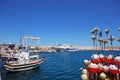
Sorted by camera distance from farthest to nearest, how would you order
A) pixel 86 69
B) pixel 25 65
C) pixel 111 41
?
pixel 25 65 → pixel 111 41 → pixel 86 69

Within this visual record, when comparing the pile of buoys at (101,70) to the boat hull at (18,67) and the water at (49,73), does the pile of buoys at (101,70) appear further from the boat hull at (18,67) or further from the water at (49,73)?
the boat hull at (18,67)

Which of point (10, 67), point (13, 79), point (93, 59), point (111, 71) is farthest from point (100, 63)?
point (10, 67)

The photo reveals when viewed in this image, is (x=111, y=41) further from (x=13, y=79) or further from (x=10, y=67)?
(x=10, y=67)

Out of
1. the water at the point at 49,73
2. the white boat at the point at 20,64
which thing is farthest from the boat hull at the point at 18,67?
the water at the point at 49,73

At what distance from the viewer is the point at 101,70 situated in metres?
4.46

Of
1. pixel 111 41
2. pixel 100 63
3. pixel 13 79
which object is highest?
pixel 111 41

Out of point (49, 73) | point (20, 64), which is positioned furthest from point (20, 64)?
point (49, 73)

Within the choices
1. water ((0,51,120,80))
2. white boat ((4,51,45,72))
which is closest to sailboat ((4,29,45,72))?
white boat ((4,51,45,72))

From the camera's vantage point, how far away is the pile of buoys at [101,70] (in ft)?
14.0

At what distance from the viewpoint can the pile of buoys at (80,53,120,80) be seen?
426cm

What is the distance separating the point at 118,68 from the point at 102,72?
0.38 m

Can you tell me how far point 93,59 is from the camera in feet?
15.6

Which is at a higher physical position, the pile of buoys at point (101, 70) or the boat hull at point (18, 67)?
the pile of buoys at point (101, 70)

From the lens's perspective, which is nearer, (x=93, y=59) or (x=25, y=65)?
(x=93, y=59)
